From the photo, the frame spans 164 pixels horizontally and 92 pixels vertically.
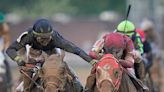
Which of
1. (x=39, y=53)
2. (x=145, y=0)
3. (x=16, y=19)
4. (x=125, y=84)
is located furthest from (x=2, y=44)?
(x=16, y=19)

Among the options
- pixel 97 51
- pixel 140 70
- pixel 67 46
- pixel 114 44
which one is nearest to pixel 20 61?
pixel 67 46

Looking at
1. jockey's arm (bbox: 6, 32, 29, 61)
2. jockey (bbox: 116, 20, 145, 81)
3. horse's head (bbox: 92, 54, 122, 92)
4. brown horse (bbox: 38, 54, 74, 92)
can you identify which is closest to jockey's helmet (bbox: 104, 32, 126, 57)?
horse's head (bbox: 92, 54, 122, 92)

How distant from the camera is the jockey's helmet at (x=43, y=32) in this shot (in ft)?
42.3

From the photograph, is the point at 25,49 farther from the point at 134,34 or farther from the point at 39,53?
the point at 134,34

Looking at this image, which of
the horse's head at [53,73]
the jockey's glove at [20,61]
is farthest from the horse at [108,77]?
the jockey's glove at [20,61]

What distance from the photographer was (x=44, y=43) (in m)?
13.0

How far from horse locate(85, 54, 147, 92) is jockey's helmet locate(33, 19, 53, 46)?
100 centimetres

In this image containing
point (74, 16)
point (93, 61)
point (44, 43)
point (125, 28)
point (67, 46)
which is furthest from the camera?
point (74, 16)

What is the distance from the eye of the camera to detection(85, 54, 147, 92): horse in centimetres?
1166

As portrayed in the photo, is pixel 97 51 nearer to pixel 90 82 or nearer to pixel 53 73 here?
pixel 90 82

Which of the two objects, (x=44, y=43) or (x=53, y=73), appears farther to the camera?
(x=44, y=43)

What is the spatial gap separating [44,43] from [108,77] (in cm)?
168

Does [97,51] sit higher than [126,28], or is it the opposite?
[97,51]

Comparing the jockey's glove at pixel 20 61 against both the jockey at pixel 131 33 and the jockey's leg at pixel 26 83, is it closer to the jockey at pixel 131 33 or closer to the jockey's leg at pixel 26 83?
the jockey's leg at pixel 26 83
